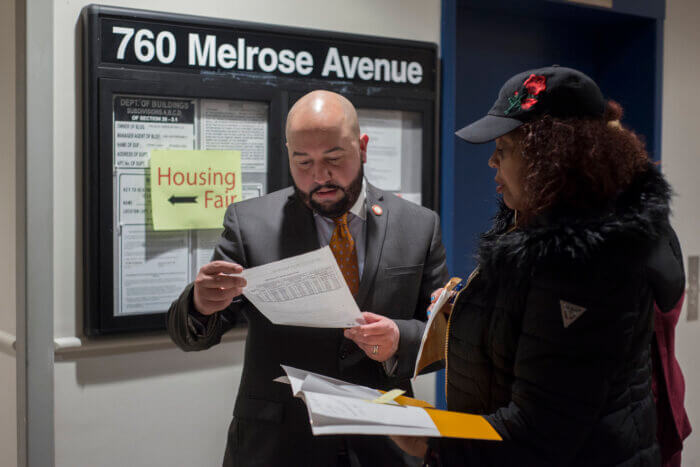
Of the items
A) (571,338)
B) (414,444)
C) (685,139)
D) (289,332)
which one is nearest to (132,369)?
(289,332)

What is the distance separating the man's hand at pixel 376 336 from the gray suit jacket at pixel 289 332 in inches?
1.5

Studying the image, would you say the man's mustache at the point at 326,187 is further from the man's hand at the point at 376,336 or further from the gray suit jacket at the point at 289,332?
the man's hand at the point at 376,336

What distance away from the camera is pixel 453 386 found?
4.06ft

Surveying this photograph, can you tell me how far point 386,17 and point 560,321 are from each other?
1604mm

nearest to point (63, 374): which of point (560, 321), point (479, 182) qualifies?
point (560, 321)

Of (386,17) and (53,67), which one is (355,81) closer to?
(386,17)

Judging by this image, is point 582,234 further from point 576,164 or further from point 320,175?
point 320,175

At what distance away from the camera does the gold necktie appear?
1.66 meters

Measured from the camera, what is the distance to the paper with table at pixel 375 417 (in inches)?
38.2

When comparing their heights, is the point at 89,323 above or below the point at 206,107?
below

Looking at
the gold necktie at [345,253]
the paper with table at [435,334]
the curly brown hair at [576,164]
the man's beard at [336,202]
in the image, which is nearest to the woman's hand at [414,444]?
the paper with table at [435,334]

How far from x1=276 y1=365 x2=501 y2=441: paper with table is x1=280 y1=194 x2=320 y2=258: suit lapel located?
504 mm

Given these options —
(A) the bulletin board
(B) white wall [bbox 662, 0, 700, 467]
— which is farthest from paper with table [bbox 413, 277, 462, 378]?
(B) white wall [bbox 662, 0, 700, 467]

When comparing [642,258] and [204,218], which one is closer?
[642,258]
